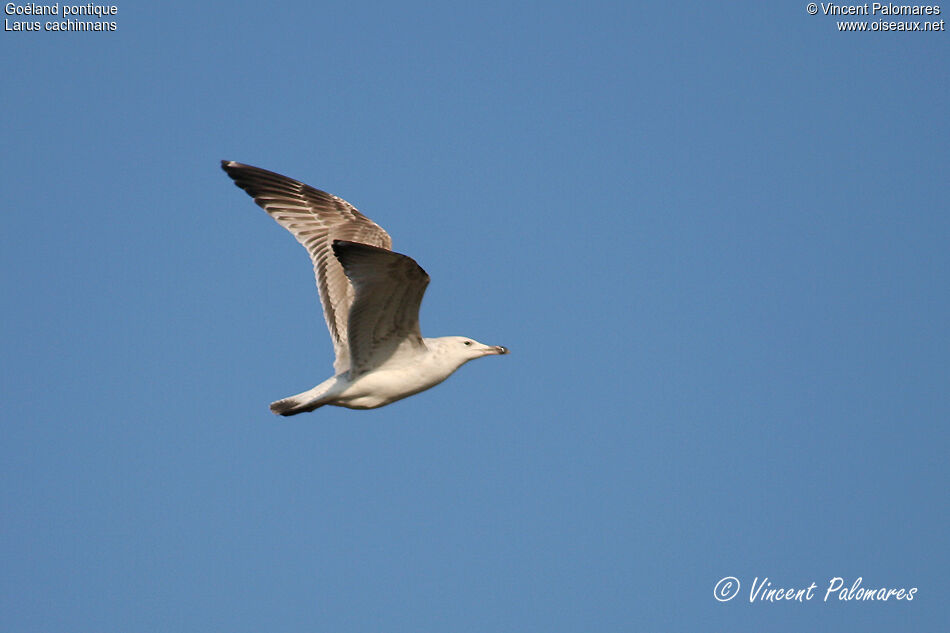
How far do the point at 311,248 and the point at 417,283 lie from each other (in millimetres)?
3570

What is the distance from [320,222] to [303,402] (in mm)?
3422

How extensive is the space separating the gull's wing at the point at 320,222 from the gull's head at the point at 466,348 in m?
1.39

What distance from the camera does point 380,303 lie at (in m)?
11.3

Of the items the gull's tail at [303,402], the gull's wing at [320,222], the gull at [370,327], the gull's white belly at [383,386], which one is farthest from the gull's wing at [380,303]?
the gull's wing at [320,222]

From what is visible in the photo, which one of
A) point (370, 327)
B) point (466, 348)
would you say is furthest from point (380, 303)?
point (466, 348)

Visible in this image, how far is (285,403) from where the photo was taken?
11977 mm

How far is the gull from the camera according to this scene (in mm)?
10727

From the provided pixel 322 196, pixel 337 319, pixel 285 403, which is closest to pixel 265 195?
pixel 322 196

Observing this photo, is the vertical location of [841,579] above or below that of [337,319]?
below

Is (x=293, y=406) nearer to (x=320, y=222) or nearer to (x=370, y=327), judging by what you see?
(x=370, y=327)

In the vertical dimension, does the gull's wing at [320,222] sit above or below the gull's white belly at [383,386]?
above

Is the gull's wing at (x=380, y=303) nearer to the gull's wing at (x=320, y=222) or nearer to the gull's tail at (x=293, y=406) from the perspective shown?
the gull's tail at (x=293, y=406)

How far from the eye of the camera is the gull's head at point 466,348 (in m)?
12.3

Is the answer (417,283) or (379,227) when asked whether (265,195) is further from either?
(417,283)
